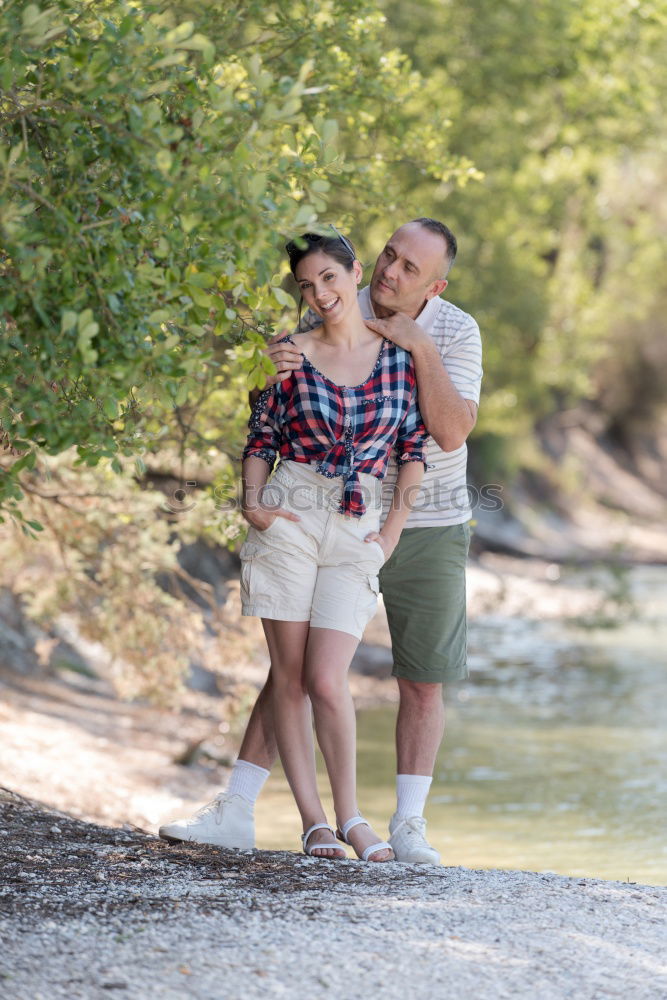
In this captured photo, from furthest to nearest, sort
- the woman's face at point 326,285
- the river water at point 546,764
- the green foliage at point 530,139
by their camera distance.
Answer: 1. the green foliage at point 530,139
2. the river water at point 546,764
3. the woman's face at point 326,285

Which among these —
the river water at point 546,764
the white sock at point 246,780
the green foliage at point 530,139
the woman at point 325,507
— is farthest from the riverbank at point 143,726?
the green foliage at point 530,139

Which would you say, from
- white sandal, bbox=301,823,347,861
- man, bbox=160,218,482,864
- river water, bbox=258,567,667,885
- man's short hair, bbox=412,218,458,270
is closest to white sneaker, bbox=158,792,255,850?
man, bbox=160,218,482,864

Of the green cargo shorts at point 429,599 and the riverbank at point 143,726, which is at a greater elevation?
the green cargo shorts at point 429,599

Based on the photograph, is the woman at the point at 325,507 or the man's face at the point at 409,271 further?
the man's face at the point at 409,271

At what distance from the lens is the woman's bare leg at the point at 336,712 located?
442cm

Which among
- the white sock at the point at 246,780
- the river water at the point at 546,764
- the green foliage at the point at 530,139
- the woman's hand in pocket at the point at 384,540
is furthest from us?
the green foliage at the point at 530,139

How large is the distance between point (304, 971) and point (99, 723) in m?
6.44

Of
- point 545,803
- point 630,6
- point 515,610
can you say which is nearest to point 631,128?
point 630,6

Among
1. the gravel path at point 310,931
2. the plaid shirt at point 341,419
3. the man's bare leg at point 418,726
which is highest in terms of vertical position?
the plaid shirt at point 341,419

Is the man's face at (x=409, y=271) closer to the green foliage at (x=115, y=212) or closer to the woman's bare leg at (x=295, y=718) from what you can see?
the green foliage at (x=115, y=212)

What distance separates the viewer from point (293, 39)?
5.73 m

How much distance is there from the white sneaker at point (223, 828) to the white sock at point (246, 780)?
22 millimetres

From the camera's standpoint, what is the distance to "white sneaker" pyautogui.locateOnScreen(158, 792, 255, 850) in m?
4.80

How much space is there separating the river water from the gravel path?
8.89ft
